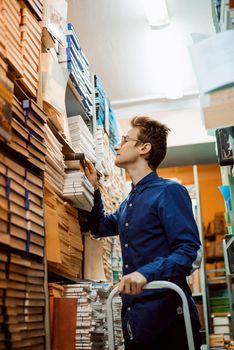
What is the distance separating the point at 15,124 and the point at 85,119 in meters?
1.54

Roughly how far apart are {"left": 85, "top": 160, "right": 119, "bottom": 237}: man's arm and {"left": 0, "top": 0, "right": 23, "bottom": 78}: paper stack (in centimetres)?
97

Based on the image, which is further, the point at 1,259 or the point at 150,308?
the point at 150,308

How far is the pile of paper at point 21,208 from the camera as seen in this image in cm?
168

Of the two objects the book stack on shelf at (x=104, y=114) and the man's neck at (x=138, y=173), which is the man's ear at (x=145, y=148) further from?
the book stack on shelf at (x=104, y=114)

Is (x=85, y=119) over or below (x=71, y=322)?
over

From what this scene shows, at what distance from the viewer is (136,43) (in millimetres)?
4543

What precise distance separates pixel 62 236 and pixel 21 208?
58cm

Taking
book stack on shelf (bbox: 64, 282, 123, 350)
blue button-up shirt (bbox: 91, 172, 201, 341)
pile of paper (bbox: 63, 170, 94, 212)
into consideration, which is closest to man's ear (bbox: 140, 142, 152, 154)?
blue button-up shirt (bbox: 91, 172, 201, 341)

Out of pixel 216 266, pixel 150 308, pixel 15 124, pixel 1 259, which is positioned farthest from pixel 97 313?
pixel 216 266

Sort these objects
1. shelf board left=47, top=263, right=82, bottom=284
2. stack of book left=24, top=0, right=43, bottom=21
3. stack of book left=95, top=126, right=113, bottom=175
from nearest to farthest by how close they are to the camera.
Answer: stack of book left=24, top=0, right=43, bottom=21 → shelf board left=47, top=263, right=82, bottom=284 → stack of book left=95, top=126, right=113, bottom=175

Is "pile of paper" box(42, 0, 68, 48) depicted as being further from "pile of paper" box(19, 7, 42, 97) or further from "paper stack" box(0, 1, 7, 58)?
"paper stack" box(0, 1, 7, 58)

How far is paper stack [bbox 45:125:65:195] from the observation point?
90.7 inches

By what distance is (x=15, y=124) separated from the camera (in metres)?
1.85

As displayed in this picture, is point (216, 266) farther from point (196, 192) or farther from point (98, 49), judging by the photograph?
point (98, 49)
